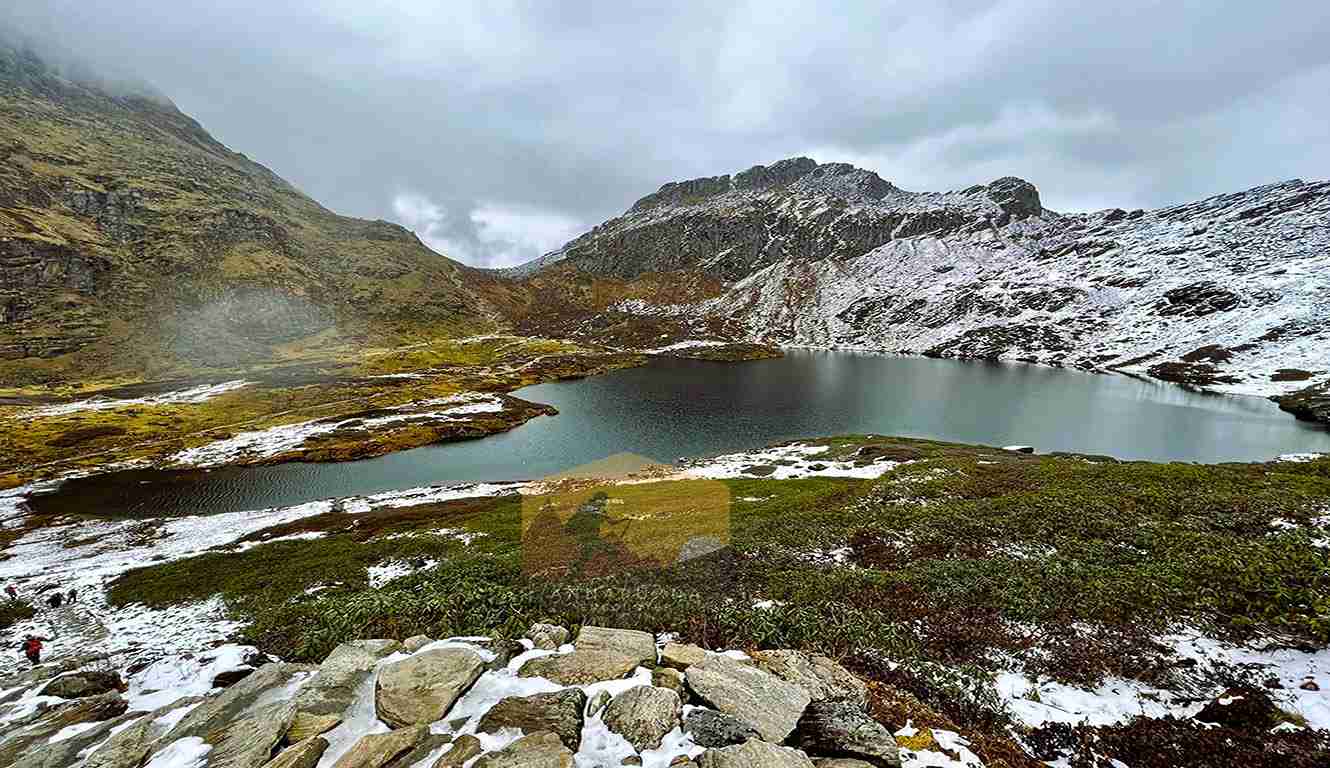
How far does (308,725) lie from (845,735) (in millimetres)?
10703

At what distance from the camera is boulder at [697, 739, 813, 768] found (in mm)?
8594

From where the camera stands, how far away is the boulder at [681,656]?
12.5 m

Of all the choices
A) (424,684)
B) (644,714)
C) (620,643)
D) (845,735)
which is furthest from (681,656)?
(424,684)

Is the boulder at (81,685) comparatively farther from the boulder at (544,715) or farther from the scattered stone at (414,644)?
the boulder at (544,715)

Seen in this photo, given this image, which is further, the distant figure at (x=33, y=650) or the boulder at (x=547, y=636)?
the distant figure at (x=33, y=650)

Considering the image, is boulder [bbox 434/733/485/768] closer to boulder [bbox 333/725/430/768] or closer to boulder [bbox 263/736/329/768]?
boulder [bbox 333/725/430/768]

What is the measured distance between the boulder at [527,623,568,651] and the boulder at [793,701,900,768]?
6.80 m

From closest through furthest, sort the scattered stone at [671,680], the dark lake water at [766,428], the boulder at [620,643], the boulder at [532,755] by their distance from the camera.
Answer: the boulder at [532,755], the scattered stone at [671,680], the boulder at [620,643], the dark lake water at [766,428]

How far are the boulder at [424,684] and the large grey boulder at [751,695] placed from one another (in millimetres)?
5201

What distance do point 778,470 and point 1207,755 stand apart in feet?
141

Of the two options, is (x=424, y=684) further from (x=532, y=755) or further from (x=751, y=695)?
(x=751, y=695)

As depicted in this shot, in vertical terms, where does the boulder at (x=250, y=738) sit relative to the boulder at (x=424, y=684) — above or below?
below

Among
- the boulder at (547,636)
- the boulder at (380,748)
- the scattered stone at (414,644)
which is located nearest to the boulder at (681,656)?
the boulder at (547,636)

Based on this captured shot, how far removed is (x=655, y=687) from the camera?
10.9 meters
